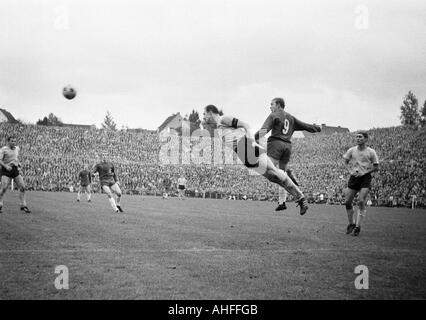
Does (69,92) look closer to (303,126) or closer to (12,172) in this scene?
(12,172)

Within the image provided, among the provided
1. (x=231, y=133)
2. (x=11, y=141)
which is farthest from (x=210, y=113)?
(x=11, y=141)

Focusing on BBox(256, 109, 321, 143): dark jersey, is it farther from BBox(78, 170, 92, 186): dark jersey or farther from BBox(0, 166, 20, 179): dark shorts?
BBox(78, 170, 92, 186): dark jersey

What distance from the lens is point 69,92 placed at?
16.9 meters

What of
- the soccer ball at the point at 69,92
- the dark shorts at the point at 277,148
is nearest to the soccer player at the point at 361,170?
the dark shorts at the point at 277,148

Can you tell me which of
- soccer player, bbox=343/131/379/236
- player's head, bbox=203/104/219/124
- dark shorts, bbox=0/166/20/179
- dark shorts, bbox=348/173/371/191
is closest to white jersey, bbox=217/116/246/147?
player's head, bbox=203/104/219/124

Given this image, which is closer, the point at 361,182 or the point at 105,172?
the point at 361,182

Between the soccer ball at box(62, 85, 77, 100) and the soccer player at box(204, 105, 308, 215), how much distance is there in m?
9.57

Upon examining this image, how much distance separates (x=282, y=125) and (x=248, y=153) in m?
1.08

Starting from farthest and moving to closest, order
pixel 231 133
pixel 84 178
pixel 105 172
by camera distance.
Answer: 1. pixel 84 178
2. pixel 105 172
3. pixel 231 133

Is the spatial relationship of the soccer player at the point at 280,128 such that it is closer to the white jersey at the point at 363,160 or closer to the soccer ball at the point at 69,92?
the white jersey at the point at 363,160

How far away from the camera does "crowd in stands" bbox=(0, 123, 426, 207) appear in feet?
115

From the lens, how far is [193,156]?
55562 mm

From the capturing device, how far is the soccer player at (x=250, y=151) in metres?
8.75
